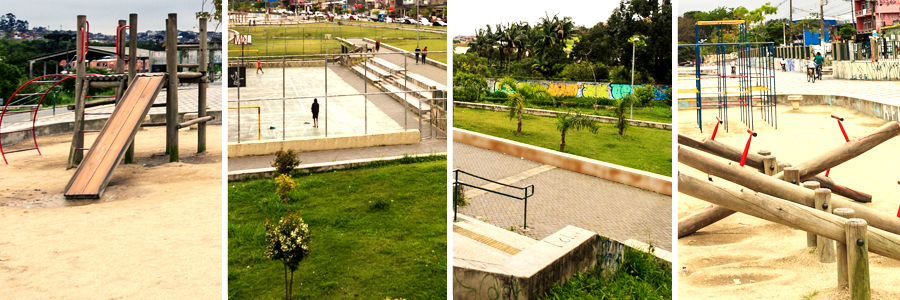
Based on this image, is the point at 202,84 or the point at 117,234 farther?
the point at 202,84

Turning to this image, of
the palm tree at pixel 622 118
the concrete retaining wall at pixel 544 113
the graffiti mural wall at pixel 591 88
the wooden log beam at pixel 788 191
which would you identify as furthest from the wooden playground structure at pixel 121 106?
the wooden log beam at pixel 788 191

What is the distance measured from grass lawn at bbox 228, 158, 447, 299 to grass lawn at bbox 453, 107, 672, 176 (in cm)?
129

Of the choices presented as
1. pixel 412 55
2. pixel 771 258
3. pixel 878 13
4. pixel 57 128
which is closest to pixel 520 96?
pixel 412 55

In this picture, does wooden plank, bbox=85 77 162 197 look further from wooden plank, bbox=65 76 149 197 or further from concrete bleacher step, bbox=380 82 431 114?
concrete bleacher step, bbox=380 82 431 114

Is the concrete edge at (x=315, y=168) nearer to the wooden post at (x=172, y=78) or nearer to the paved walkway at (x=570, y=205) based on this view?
the paved walkway at (x=570, y=205)

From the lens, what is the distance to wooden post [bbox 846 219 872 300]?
170 inches

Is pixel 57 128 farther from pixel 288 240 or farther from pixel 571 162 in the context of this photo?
pixel 571 162

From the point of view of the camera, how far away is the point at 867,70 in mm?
18625

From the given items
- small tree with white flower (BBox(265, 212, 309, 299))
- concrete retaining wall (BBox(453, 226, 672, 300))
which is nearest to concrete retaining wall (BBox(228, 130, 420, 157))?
small tree with white flower (BBox(265, 212, 309, 299))

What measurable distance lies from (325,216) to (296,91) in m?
1.50

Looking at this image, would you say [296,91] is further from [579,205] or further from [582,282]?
[582,282]

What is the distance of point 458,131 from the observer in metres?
4.30

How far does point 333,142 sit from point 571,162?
169 inches

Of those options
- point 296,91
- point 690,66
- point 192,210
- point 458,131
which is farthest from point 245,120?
point 690,66
